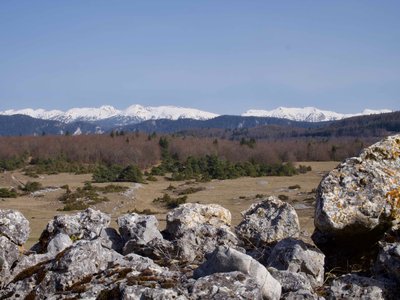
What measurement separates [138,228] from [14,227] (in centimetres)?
197

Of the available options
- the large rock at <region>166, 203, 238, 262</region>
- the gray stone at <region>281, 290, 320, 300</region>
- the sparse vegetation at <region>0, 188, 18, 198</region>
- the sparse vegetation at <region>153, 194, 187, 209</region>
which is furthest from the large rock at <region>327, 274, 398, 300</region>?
the sparse vegetation at <region>0, 188, 18, 198</region>

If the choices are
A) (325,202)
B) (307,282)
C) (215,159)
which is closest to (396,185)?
(325,202)

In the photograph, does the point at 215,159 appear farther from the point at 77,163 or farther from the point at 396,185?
the point at 396,185

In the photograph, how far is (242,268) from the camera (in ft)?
18.5

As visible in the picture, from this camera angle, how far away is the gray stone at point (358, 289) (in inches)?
237

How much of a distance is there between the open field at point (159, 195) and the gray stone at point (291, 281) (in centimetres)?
2172

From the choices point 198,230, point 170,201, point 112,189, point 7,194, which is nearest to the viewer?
point 198,230

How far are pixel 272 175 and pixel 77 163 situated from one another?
114ft

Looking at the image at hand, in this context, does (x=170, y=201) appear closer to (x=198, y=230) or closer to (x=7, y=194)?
(x=7, y=194)

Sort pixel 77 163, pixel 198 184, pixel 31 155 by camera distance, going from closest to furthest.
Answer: pixel 198 184 → pixel 77 163 → pixel 31 155

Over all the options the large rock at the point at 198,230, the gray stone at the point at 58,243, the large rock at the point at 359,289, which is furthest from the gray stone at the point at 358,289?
the gray stone at the point at 58,243

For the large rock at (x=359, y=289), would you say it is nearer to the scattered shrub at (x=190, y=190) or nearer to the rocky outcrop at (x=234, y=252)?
the rocky outcrop at (x=234, y=252)

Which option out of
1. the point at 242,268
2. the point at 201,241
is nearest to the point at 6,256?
the point at 201,241

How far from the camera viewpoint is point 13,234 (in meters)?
8.20
